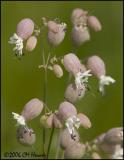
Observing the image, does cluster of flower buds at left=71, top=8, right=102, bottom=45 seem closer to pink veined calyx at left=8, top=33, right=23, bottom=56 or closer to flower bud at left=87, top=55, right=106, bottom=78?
flower bud at left=87, top=55, right=106, bottom=78

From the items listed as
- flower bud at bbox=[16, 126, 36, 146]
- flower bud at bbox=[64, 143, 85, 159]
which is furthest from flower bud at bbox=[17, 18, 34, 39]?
flower bud at bbox=[64, 143, 85, 159]

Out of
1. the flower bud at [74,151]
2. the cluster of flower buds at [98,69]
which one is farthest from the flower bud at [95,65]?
the flower bud at [74,151]

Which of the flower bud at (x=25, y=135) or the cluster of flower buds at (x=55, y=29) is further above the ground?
the cluster of flower buds at (x=55, y=29)

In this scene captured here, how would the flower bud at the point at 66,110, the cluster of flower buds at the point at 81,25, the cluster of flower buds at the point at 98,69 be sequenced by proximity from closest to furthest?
the flower bud at the point at 66,110, the cluster of flower buds at the point at 98,69, the cluster of flower buds at the point at 81,25

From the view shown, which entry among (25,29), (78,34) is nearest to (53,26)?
(25,29)

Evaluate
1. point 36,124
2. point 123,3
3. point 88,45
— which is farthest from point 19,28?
point 123,3

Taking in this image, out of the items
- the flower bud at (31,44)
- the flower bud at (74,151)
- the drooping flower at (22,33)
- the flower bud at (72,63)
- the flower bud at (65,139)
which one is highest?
the drooping flower at (22,33)

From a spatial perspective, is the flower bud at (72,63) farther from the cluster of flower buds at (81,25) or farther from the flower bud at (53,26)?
the cluster of flower buds at (81,25)

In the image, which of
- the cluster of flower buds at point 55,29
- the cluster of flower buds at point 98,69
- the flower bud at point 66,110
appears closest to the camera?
the flower bud at point 66,110
